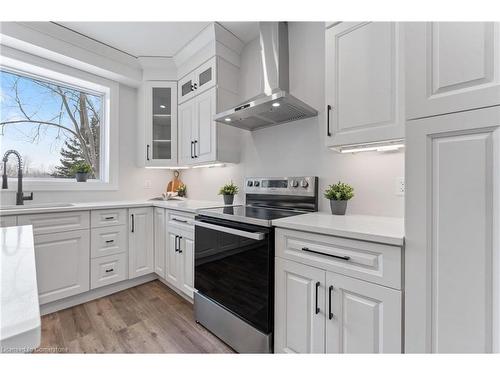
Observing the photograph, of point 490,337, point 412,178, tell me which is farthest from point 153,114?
point 490,337

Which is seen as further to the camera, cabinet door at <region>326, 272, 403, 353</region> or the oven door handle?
the oven door handle

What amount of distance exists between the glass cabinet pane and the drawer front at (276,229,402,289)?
2064 mm

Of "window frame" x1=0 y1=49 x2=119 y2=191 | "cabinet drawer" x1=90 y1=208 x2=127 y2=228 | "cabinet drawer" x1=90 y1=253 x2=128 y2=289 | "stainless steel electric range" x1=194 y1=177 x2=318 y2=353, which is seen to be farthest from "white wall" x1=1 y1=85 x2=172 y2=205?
"stainless steel electric range" x1=194 y1=177 x2=318 y2=353

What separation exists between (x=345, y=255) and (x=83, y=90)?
130 inches

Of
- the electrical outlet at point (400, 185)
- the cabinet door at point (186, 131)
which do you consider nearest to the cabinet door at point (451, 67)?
the electrical outlet at point (400, 185)

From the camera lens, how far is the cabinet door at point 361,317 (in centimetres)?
95

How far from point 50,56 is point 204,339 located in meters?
3.00

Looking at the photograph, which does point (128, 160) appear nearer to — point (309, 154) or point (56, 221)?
point (56, 221)

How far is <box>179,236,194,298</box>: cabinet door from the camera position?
1.98 meters

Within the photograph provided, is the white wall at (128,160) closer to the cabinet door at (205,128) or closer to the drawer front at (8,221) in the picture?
the drawer front at (8,221)

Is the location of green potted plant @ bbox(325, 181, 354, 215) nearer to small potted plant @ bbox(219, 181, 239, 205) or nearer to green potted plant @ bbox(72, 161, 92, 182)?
small potted plant @ bbox(219, 181, 239, 205)

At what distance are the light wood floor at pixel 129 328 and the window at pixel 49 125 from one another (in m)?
1.51

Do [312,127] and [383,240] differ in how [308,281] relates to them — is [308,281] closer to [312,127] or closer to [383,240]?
[383,240]

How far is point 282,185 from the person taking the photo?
1968 millimetres
